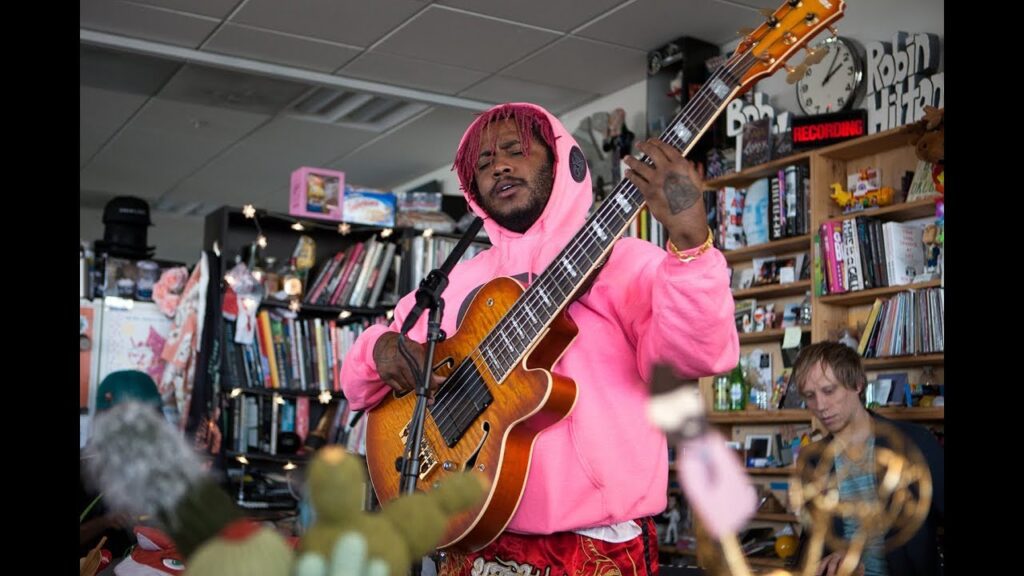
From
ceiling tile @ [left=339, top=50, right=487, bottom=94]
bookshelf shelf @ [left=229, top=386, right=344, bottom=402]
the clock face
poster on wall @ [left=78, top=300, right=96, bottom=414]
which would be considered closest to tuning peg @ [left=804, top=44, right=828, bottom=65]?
the clock face

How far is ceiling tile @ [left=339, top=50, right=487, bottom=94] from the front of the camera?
5414 mm

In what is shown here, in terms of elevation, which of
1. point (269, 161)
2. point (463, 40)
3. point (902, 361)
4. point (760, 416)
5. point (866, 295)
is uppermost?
point (463, 40)

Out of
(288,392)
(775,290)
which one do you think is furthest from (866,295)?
(288,392)

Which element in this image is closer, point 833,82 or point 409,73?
point 833,82

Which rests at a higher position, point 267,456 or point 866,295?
point 866,295

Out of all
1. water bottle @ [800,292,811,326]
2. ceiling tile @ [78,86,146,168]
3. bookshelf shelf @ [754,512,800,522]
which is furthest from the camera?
ceiling tile @ [78,86,146,168]

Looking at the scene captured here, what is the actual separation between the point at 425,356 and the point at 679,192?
1.95 feet

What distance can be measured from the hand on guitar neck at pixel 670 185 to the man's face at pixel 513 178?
613mm

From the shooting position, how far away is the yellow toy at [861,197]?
4.10 m

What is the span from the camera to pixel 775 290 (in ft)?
14.9

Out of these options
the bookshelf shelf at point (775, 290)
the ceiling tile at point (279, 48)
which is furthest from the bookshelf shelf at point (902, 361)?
the ceiling tile at point (279, 48)

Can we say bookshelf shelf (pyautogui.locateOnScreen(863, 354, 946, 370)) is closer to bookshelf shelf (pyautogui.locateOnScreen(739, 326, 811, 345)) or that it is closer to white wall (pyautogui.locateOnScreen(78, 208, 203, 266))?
bookshelf shelf (pyautogui.locateOnScreen(739, 326, 811, 345))

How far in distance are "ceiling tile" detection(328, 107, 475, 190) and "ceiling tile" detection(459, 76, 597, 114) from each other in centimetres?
30

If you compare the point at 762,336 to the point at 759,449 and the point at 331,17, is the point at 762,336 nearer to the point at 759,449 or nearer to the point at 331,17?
the point at 759,449
